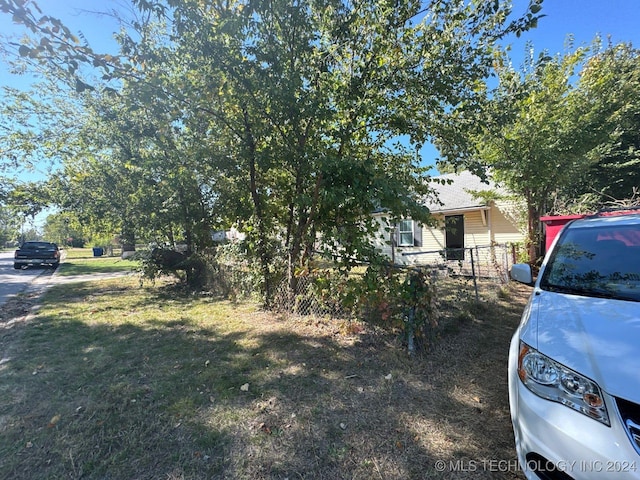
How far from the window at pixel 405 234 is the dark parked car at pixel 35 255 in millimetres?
19145

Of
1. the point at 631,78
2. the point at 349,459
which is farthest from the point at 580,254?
the point at 631,78

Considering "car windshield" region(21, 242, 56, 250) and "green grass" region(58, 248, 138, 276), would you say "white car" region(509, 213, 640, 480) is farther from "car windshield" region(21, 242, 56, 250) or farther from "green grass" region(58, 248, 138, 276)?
"car windshield" region(21, 242, 56, 250)

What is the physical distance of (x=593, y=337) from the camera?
5.77ft


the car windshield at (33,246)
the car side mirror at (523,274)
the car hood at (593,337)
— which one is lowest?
the car hood at (593,337)

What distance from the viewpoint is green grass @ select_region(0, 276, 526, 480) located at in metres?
2.14

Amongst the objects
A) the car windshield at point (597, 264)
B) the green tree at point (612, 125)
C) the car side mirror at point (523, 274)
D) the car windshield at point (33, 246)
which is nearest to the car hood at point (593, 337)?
the car windshield at point (597, 264)

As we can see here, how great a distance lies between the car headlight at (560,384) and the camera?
151cm

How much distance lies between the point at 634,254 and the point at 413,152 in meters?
3.75

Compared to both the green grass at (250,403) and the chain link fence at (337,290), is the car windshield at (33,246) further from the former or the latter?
the chain link fence at (337,290)

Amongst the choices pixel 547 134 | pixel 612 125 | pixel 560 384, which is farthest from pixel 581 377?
pixel 612 125

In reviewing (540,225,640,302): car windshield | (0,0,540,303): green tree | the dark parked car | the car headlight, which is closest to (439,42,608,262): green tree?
(0,0,540,303): green tree

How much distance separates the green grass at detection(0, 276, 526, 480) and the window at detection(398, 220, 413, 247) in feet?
28.8

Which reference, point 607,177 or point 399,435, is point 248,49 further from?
point 607,177

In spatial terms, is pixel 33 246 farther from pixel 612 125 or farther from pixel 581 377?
pixel 612 125
